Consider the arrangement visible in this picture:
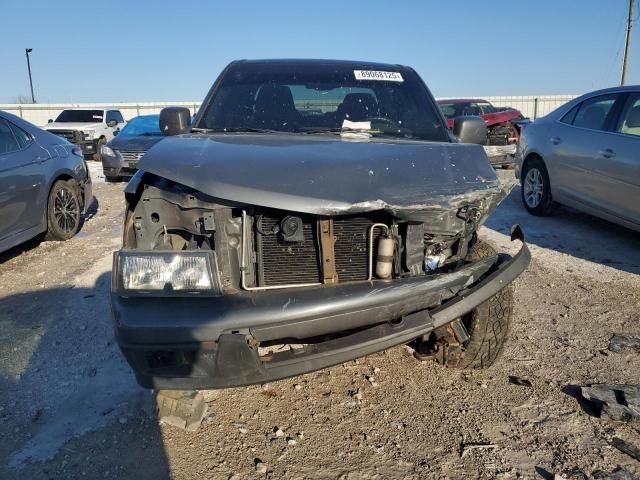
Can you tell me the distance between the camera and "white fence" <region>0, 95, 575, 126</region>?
30.9 metres

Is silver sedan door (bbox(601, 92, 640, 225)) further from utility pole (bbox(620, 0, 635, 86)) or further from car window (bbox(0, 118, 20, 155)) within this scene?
utility pole (bbox(620, 0, 635, 86))

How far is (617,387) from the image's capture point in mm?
2869

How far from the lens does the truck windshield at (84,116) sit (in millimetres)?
17219

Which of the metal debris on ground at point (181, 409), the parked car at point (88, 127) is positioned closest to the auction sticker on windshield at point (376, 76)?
the metal debris on ground at point (181, 409)

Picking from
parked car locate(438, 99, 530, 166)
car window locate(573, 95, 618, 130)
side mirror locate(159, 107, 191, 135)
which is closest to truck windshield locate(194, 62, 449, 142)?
side mirror locate(159, 107, 191, 135)

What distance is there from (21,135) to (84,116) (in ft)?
42.7

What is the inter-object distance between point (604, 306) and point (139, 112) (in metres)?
31.9

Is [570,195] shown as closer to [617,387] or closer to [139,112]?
[617,387]

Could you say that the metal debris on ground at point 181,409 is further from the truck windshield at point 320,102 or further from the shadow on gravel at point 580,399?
the shadow on gravel at point 580,399

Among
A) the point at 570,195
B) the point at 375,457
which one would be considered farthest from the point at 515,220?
the point at 375,457

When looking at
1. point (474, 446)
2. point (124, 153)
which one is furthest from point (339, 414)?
point (124, 153)

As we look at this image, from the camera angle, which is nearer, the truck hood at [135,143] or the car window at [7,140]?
the car window at [7,140]

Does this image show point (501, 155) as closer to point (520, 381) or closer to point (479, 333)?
point (520, 381)

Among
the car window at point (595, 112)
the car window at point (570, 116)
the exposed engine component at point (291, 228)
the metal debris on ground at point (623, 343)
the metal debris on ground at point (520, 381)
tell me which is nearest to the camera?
the exposed engine component at point (291, 228)
